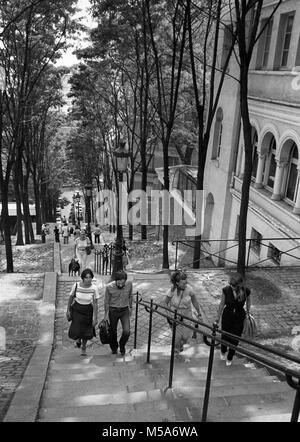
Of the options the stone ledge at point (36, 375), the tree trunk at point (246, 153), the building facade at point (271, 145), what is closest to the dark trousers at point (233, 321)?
the stone ledge at point (36, 375)

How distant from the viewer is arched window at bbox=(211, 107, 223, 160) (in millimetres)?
19830

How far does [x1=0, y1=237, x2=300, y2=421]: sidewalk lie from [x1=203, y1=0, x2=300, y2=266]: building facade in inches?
46.4

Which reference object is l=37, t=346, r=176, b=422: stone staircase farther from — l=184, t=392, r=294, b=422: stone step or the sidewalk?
the sidewalk

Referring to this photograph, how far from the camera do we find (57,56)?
18156 mm

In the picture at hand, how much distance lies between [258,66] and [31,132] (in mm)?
14345

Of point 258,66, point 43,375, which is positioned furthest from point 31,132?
point 43,375

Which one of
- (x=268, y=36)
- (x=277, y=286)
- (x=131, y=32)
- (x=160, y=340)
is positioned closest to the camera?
(x=160, y=340)

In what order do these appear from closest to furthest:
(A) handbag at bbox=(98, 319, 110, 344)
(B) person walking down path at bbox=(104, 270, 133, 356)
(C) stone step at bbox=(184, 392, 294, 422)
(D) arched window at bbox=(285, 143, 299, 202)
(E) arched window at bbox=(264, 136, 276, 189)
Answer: (C) stone step at bbox=(184, 392, 294, 422) < (B) person walking down path at bbox=(104, 270, 133, 356) < (A) handbag at bbox=(98, 319, 110, 344) < (D) arched window at bbox=(285, 143, 299, 202) < (E) arched window at bbox=(264, 136, 276, 189)

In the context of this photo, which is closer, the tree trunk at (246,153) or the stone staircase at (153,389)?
the stone staircase at (153,389)

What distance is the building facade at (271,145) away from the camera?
1301cm

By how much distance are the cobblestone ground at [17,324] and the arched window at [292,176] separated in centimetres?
845

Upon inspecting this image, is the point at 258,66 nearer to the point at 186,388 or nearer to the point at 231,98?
the point at 231,98

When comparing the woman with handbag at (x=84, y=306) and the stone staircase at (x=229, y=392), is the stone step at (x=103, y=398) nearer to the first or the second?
the stone staircase at (x=229, y=392)

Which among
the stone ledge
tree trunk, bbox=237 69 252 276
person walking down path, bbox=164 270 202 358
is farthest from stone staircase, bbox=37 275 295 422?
tree trunk, bbox=237 69 252 276
